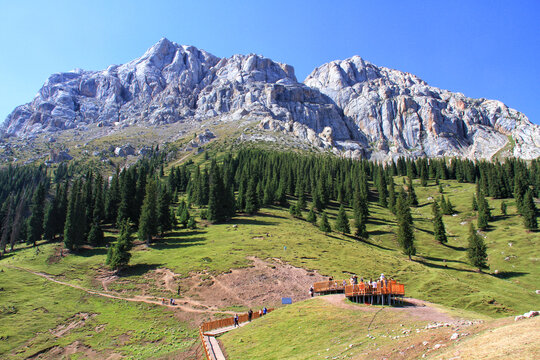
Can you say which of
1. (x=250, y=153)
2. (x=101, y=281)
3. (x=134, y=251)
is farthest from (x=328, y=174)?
(x=101, y=281)

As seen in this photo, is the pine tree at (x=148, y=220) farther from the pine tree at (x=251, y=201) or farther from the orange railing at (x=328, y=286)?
the orange railing at (x=328, y=286)

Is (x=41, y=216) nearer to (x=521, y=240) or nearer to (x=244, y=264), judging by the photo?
(x=244, y=264)

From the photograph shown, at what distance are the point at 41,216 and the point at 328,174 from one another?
4659 inches

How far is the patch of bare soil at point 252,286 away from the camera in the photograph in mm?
45188

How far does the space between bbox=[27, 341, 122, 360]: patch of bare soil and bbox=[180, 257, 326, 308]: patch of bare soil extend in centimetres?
1315

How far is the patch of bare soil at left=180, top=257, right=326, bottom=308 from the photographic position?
4519 centimetres

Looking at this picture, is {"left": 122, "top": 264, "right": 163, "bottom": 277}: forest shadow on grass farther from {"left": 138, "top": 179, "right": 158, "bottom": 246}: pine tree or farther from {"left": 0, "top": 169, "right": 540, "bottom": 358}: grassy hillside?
{"left": 138, "top": 179, "right": 158, "bottom": 246}: pine tree

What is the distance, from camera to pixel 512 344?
40.9 feet

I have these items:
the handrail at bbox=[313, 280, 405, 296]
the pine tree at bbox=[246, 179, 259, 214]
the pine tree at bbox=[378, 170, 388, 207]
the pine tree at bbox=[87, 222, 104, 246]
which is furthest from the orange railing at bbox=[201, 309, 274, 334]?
the pine tree at bbox=[378, 170, 388, 207]

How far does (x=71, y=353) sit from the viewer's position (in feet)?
114

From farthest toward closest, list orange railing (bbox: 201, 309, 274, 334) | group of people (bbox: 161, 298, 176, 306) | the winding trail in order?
1. group of people (bbox: 161, 298, 176, 306)
2. the winding trail
3. orange railing (bbox: 201, 309, 274, 334)

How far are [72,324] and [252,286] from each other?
85.6 ft

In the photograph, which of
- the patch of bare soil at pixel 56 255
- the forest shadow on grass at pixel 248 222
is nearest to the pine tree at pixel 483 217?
the forest shadow on grass at pixel 248 222

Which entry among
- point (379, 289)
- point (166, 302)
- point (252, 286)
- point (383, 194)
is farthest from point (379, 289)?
point (383, 194)
